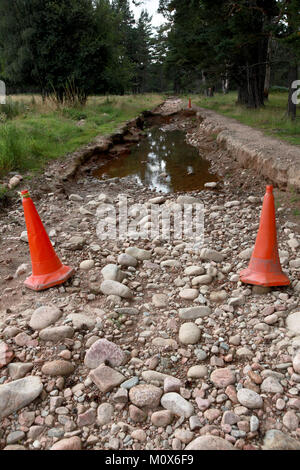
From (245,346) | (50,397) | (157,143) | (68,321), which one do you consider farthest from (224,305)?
(157,143)

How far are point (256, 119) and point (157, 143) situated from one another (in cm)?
351

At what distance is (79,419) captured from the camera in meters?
1.75

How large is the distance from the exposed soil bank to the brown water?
0.75 meters

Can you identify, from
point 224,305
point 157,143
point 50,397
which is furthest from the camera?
point 157,143

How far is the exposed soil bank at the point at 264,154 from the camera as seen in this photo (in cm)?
510

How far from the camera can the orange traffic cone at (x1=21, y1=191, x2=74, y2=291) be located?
2.86 m

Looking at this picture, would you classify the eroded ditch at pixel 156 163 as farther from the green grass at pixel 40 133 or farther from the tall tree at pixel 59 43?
the tall tree at pixel 59 43

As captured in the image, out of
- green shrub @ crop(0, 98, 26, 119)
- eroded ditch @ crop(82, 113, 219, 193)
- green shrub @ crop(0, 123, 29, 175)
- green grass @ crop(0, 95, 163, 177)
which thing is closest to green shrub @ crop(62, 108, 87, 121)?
green grass @ crop(0, 95, 163, 177)

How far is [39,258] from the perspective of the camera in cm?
292

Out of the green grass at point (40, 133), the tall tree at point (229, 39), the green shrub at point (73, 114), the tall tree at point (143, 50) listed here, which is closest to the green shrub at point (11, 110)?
the green grass at point (40, 133)

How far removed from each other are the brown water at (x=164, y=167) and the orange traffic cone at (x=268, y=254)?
3.60 meters

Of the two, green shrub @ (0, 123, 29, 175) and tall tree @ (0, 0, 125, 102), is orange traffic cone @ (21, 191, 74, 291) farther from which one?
tall tree @ (0, 0, 125, 102)

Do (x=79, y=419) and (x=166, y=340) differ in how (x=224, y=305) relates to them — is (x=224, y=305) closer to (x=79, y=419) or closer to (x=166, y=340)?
(x=166, y=340)

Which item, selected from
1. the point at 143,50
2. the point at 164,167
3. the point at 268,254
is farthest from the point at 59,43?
the point at 143,50
